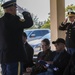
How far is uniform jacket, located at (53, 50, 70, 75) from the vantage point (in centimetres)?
416

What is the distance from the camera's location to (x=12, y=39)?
3.31 meters

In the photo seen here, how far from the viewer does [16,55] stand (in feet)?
10.8

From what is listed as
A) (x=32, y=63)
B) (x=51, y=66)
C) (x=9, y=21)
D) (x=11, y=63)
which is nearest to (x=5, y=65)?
(x=11, y=63)

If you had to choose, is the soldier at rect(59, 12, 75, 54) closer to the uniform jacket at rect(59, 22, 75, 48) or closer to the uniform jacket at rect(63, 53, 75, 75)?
the uniform jacket at rect(59, 22, 75, 48)

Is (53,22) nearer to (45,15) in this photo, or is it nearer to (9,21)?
(45,15)

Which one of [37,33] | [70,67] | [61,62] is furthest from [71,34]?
[37,33]

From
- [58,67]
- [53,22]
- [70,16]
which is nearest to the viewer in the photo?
[58,67]

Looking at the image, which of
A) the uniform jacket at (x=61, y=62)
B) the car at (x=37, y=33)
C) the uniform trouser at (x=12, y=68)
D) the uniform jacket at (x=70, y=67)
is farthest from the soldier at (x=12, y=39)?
the car at (x=37, y=33)

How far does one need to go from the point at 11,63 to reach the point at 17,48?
179mm

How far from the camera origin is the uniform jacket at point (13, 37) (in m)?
3.29

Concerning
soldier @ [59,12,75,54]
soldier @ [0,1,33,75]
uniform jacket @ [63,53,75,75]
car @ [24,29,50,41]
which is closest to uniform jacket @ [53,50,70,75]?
uniform jacket @ [63,53,75,75]

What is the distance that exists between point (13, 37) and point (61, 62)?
1.14m

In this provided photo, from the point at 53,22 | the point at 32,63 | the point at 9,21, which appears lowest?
the point at 32,63

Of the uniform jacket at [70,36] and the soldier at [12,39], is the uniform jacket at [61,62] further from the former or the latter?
the soldier at [12,39]
